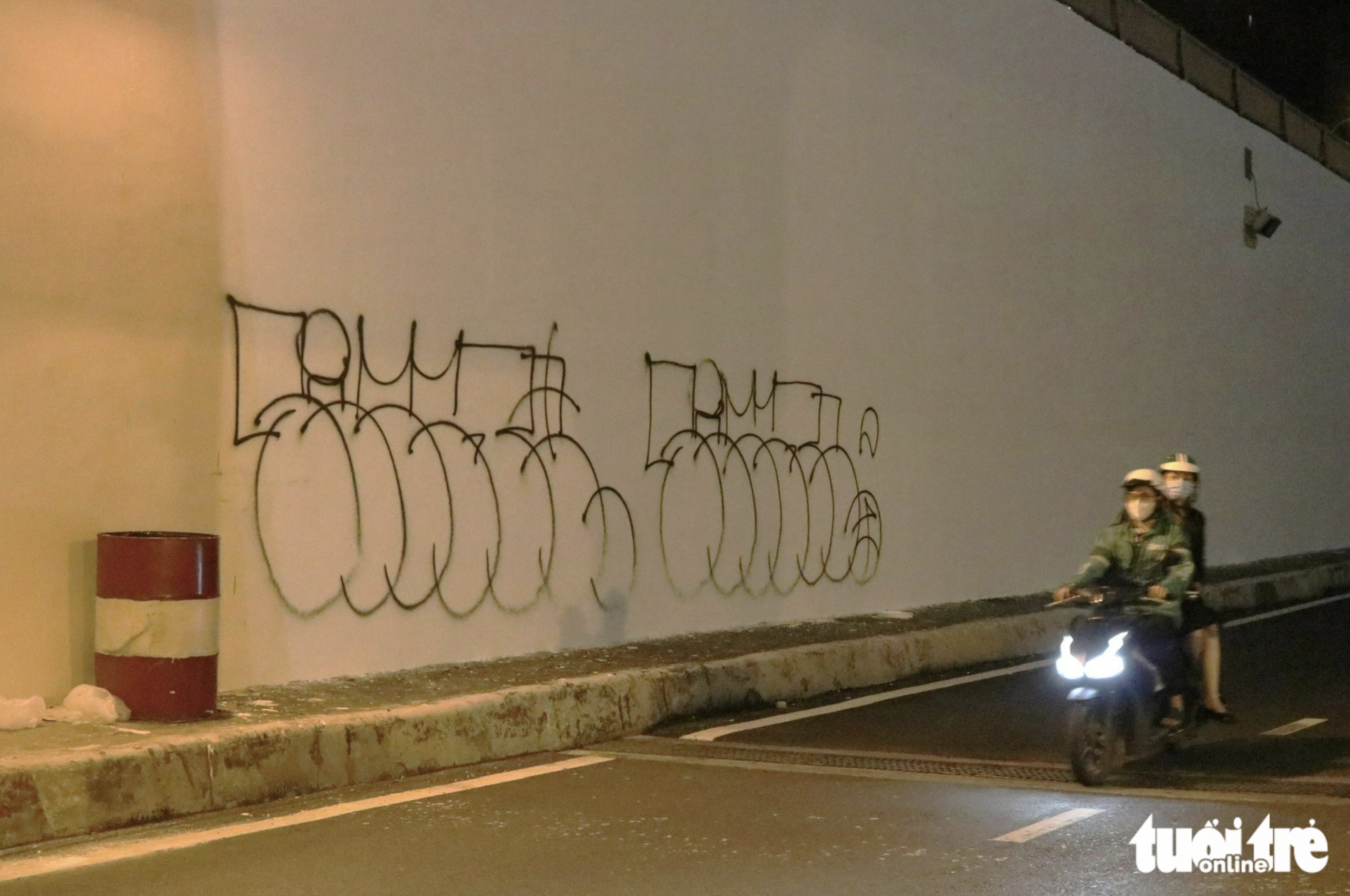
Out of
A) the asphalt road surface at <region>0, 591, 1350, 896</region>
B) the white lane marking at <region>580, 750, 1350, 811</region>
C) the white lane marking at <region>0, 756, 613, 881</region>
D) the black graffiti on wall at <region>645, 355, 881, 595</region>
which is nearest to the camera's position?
the asphalt road surface at <region>0, 591, 1350, 896</region>

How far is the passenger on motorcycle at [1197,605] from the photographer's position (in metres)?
8.72

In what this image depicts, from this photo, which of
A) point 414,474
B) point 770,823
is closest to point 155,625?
point 414,474

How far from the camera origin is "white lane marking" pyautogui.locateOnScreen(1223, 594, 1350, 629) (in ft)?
55.2

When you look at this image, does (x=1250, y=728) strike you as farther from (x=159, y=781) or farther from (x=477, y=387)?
(x=159, y=781)

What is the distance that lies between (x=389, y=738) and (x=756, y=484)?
554 centimetres

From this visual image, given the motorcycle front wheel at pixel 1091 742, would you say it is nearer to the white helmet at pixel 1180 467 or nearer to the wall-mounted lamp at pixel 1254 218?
the white helmet at pixel 1180 467

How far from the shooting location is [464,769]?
27.8 feet

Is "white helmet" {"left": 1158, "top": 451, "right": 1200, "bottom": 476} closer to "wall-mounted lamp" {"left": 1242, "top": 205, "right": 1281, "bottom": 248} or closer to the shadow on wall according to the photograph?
the shadow on wall

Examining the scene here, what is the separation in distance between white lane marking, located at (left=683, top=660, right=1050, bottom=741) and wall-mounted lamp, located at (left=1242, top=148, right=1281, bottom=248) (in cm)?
1176

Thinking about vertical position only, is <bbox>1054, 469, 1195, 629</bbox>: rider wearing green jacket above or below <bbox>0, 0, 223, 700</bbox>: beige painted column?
below

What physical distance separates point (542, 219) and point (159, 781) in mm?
5082

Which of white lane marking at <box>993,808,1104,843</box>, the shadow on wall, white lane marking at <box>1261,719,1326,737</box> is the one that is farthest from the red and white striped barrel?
white lane marking at <box>1261,719,1326,737</box>

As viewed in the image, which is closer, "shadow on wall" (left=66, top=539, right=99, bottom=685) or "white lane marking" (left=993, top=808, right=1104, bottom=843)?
"white lane marking" (left=993, top=808, right=1104, bottom=843)

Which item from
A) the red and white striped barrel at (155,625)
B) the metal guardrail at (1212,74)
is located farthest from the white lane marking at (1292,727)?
the metal guardrail at (1212,74)
